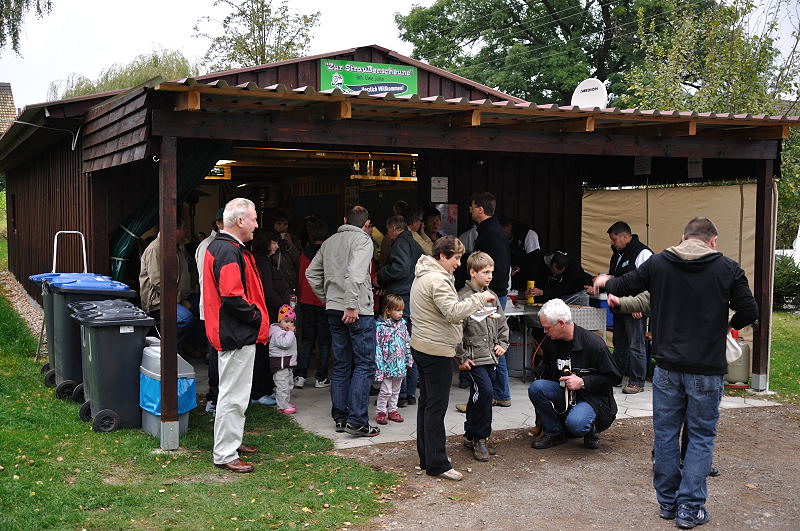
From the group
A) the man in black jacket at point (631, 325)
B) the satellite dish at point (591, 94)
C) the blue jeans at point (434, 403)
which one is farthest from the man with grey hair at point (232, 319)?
the satellite dish at point (591, 94)

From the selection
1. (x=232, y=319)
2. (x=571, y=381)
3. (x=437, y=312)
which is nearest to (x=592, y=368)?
(x=571, y=381)

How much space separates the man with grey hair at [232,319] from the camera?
562 centimetres

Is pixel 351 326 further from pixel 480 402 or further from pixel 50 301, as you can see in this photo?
pixel 50 301

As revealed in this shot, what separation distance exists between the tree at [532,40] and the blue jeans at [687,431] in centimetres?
2381

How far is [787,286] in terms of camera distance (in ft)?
57.6

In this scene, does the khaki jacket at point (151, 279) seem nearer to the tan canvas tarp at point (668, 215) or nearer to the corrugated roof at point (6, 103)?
the tan canvas tarp at point (668, 215)

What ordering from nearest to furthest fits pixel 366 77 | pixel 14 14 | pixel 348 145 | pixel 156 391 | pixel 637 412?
pixel 156 391, pixel 348 145, pixel 637 412, pixel 366 77, pixel 14 14

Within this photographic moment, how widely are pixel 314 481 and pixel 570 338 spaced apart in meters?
2.14

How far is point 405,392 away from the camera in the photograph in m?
7.74

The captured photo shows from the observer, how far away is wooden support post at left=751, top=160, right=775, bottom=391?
8625mm

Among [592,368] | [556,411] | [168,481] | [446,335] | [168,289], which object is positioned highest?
[168,289]

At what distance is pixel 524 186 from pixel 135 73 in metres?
23.4

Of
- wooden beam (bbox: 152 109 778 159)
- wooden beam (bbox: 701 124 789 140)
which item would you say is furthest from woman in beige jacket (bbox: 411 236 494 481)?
wooden beam (bbox: 701 124 789 140)

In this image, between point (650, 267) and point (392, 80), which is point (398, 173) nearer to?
point (392, 80)
